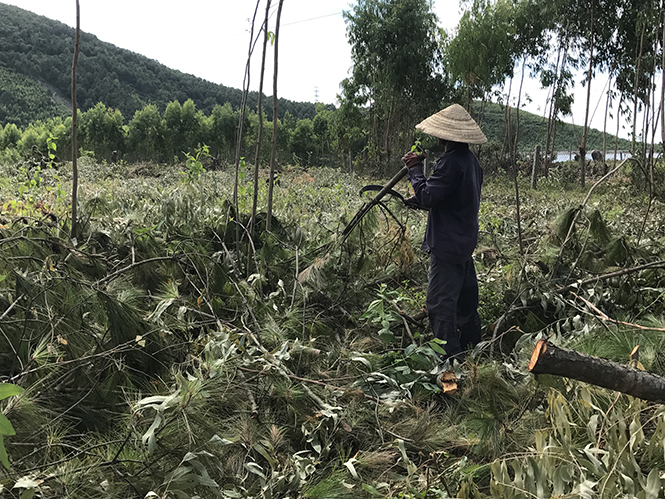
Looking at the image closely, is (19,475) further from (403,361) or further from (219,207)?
(219,207)

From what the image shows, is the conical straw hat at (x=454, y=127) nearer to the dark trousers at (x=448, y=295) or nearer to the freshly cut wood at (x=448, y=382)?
the dark trousers at (x=448, y=295)

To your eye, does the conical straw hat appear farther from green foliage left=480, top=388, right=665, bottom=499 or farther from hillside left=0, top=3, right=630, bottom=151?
hillside left=0, top=3, right=630, bottom=151

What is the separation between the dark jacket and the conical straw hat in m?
0.07

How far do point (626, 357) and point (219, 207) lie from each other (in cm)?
313

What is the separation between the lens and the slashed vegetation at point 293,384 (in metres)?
1.40

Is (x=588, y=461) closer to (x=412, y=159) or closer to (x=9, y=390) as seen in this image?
(x=9, y=390)

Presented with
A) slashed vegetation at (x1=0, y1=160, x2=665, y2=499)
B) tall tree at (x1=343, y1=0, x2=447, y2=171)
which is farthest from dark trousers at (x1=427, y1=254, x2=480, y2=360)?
tall tree at (x1=343, y1=0, x2=447, y2=171)

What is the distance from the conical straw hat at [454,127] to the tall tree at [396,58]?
692 inches

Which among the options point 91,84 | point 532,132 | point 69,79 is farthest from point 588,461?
point 69,79

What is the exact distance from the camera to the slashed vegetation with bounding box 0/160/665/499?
4.61ft

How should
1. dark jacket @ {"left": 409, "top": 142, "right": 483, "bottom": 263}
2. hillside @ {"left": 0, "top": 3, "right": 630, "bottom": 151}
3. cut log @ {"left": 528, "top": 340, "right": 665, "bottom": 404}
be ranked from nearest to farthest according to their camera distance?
cut log @ {"left": 528, "top": 340, "right": 665, "bottom": 404}, dark jacket @ {"left": 409, "top": 142, "right": 483, "bottom": 263}, hillside @ {"left": 0, "top": 3, "right": 630, "bottom": 151}

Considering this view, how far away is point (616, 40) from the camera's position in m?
12.9

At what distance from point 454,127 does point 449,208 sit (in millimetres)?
440

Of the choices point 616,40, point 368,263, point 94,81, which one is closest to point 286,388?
point 368,263
